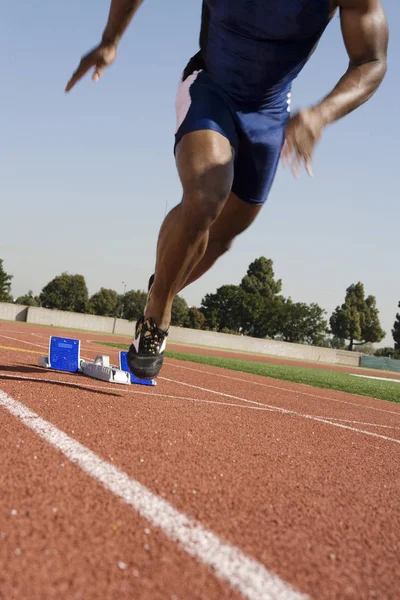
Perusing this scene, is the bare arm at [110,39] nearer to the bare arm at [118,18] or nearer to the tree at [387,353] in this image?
the bare arm at [118,18]

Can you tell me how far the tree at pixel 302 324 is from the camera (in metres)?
97.1

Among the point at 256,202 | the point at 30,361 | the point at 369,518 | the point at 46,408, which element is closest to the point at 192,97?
the point at 256,202

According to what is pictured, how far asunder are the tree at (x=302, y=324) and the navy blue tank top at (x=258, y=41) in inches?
3666

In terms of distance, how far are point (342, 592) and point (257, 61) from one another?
2.67 m

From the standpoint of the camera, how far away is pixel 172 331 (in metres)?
57.6

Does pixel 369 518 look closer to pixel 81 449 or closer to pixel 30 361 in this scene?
pixel 81 449

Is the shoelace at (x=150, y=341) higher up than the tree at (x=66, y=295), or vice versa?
the tree at (x=66, y=295)

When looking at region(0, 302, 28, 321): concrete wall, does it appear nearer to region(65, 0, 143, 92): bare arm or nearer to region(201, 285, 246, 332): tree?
region(201, 285, 246, 332): tree

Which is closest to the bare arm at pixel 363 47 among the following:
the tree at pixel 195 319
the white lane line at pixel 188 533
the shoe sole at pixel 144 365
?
the shoe sole at pixel 144 365

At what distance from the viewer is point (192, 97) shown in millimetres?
3143

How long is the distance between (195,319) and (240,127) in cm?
9965

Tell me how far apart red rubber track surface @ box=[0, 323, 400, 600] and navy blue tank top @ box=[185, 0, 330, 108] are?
186 cm

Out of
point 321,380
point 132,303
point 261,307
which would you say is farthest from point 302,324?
point 321,380

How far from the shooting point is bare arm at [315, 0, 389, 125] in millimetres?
2775
